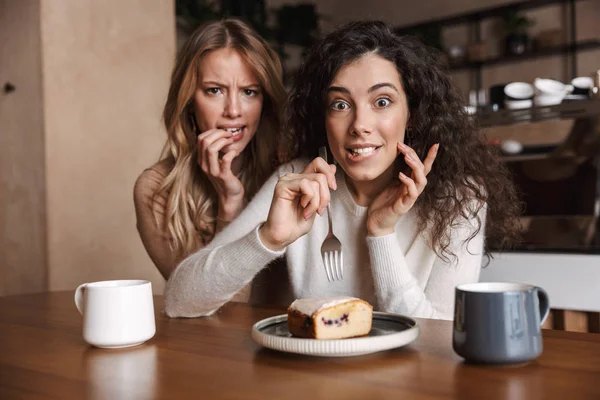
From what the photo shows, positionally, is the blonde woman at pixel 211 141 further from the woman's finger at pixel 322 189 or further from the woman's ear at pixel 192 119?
the woman's finger at pixel 322 189

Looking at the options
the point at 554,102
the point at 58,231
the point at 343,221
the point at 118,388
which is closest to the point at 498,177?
the point at 343,221

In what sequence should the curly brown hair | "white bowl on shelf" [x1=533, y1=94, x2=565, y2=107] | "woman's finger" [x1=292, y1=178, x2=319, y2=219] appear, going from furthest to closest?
"white bowl on shelf" [x1=533, y1=94, x2=565, y2=107], the curly brown hair, "woman's finger" [x1=292, y1=178, x2=319, y2=219]

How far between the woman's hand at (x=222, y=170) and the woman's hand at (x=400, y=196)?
0.43 meters

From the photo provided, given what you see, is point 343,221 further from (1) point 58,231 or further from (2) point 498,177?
(1) point 58,231

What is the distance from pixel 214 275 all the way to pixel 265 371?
421 millimetres

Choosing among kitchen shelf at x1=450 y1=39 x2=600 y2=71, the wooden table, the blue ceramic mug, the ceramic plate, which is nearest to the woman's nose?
the wooden table

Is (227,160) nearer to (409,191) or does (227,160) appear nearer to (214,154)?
(214,154)

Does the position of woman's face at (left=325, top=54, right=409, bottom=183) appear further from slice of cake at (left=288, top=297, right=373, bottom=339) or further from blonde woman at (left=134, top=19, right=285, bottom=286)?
slice of cake at (left=288, top=297, right=373, bottom=339)

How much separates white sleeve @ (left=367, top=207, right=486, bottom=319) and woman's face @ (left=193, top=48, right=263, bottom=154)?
0.57 m

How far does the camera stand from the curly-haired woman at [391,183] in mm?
1345

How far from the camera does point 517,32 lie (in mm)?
5438

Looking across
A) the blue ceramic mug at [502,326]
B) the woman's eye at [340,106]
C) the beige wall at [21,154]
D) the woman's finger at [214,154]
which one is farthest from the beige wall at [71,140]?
the blue ceramic mug at [502,326]

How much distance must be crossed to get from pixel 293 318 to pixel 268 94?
105cm

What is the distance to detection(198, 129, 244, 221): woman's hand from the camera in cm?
164
